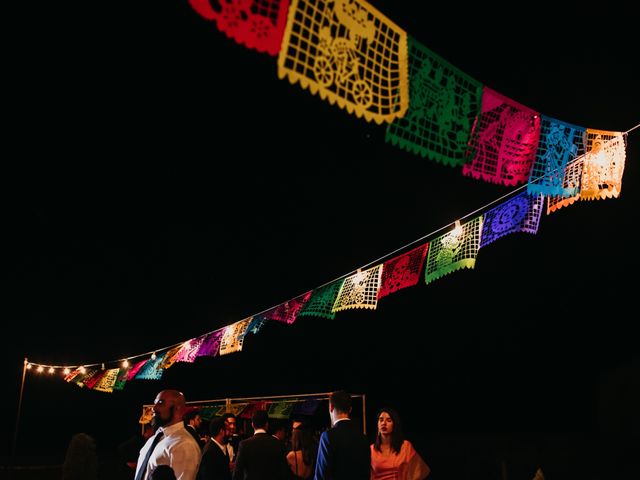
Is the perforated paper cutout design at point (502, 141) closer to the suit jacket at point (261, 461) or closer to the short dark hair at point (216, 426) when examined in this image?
the suit jacket at point (261, 461)

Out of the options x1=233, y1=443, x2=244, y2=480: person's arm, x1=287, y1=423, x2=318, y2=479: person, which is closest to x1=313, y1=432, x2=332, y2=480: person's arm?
x1=233, y1=443, x2=244, y2=480: person's arm

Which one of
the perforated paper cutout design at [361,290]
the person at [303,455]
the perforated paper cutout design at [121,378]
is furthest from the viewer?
the perforated paper cutout design at [121,378]

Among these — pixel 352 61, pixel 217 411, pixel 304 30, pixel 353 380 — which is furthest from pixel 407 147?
pixel 217 411

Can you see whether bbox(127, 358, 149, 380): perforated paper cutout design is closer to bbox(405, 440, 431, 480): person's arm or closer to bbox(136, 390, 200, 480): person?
bbox(405, 440, 431, 480): person's arm

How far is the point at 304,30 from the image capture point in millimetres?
2334

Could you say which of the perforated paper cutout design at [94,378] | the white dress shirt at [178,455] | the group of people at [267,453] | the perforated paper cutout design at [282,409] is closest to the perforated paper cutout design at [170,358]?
the perforated paper cutout design at [282,409]

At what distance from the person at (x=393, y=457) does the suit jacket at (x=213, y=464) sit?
133cm

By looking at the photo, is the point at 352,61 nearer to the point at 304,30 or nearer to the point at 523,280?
the point at 304,30

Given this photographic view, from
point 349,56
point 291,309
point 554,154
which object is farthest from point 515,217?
point 291,309

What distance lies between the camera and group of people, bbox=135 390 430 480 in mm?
3234

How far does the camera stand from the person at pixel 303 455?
6.59 metres

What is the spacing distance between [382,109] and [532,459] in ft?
19.9

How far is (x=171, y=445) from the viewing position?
3.23 metres

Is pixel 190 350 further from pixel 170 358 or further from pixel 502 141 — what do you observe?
pixel 502 141
